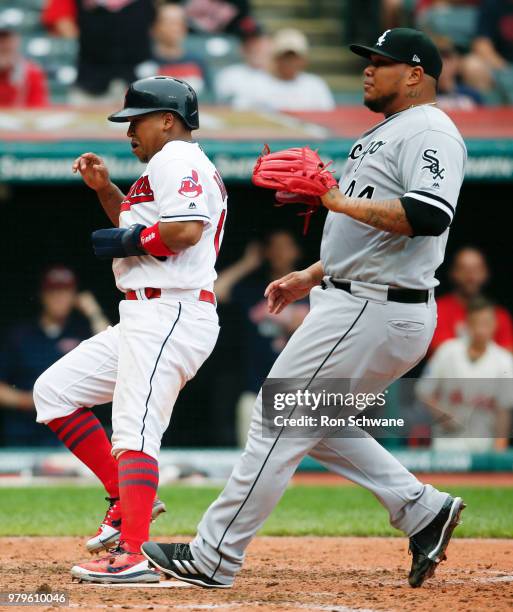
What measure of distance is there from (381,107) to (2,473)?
526 cm

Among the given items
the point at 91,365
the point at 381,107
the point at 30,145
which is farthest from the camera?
the point at 30,145

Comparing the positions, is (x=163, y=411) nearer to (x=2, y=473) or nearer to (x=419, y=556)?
(x=419, y=556)

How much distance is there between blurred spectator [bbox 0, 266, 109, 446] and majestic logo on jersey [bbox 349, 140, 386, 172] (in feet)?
15.8

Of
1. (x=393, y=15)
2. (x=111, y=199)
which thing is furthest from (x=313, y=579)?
(x=393, y=15)

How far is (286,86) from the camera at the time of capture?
9.38m

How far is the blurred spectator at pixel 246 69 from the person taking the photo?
941cm

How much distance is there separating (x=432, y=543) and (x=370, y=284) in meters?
0.90

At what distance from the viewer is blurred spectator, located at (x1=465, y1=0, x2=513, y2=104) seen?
993cm

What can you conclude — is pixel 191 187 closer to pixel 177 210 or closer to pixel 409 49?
pixel 177 210

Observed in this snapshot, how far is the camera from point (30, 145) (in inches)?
308

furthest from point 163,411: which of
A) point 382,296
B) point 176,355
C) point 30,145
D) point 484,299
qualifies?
point 484,299

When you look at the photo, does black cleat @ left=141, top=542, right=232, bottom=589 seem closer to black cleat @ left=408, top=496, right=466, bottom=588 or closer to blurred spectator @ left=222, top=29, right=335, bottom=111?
black cleat @ left=408, top=496, right=466, bottom=588

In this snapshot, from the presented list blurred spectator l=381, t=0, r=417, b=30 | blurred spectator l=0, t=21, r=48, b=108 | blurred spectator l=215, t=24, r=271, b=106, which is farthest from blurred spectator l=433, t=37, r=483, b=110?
blurred spectator l=0, t=21, r=48, b=108

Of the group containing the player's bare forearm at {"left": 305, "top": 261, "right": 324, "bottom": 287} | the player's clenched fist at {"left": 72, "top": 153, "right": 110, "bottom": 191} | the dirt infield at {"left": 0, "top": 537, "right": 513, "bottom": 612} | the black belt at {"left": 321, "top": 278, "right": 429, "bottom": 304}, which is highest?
the player's clenched fist at {"left": 72, "top": 153, "right": 110, "bottom": 191}
